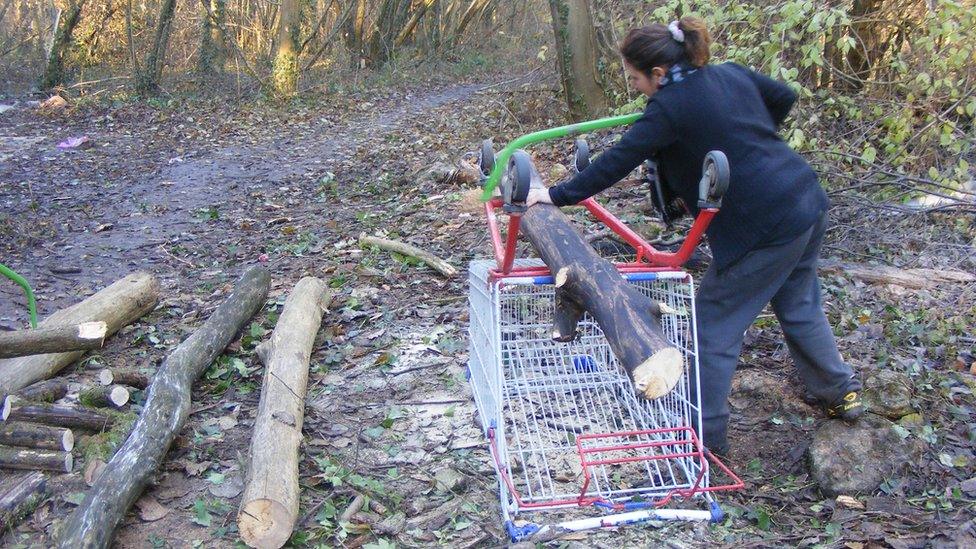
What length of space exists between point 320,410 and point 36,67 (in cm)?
1660

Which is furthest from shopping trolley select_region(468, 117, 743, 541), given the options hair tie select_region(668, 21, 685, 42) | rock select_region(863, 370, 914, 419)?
rock select_region(863, 370, 914, 419)

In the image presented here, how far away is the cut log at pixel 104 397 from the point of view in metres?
3.92

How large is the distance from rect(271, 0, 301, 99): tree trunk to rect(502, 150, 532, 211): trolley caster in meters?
13.4

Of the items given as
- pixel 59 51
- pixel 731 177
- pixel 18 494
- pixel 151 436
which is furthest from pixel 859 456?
pixel 59 51

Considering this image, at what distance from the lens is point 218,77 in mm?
16938

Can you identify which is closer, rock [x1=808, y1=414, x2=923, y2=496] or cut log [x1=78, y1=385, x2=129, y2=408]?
rock [x1=808, y1=414, x2=923, y2=496]

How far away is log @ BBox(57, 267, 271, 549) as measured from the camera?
9.61 feet

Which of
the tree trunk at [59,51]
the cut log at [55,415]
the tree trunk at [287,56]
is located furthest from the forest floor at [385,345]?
the tree trunk at [59,51]

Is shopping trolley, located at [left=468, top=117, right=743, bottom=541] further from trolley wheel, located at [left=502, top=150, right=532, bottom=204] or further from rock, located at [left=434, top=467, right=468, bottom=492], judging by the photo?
rock, located at [left=434, top=467, right=468, bottom=492]

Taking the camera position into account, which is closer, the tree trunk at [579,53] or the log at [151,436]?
the log at [151,436]

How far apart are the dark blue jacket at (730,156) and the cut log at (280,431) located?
1.60 meters

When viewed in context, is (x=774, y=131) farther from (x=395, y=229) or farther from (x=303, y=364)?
(x=395, y=229)

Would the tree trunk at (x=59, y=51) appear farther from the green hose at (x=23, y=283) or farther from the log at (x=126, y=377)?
the log at (x=126, y=377)

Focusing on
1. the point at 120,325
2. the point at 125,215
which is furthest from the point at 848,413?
the point at 125,215
